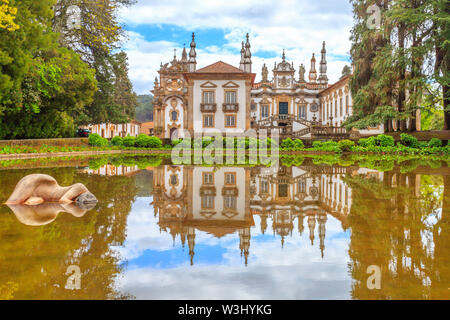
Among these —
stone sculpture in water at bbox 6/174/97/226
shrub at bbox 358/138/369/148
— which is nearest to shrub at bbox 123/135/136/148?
shrub at bbox 358/138/369/148

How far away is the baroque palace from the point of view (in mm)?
35531

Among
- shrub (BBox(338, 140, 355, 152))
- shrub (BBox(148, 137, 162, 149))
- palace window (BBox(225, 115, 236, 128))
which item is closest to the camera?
shrub (BBox(338, 140, 355, 152))

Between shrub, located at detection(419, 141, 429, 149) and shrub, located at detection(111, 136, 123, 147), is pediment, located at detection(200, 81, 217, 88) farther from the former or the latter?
shrub, located at detection(419, 141, 429, 149)

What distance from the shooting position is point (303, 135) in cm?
3450

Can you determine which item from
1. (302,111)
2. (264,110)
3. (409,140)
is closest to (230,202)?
(409,140)

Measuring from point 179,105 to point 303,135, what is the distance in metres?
19.4

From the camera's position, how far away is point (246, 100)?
35406mm

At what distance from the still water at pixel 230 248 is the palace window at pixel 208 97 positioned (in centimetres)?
3004

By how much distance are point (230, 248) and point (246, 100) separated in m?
32.7

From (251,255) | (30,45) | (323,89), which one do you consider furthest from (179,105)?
(251,255)

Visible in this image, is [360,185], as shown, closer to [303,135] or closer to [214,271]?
[214,271]

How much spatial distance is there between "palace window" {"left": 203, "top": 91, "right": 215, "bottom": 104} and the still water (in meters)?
30.0

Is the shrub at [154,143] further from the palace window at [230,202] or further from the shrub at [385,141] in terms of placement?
the palace window at [230,202]
